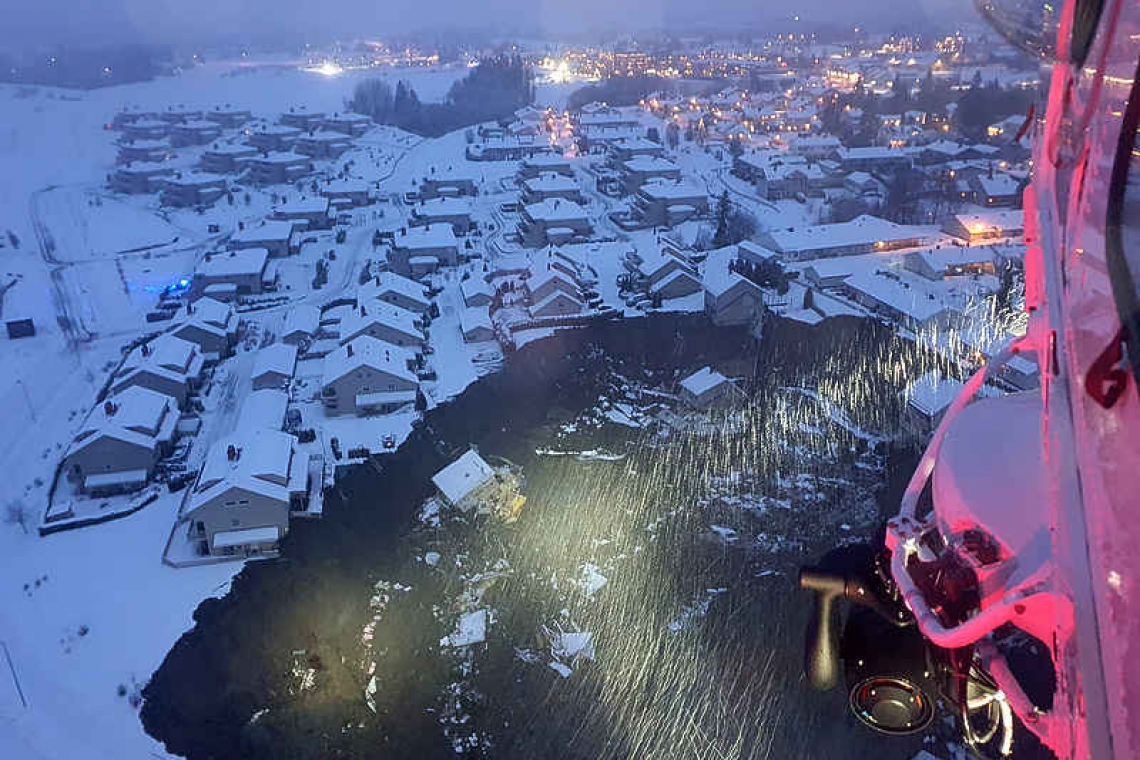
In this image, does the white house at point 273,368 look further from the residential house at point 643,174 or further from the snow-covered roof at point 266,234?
the residential house at point 643,174

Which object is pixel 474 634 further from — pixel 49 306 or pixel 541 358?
pixel 49 306

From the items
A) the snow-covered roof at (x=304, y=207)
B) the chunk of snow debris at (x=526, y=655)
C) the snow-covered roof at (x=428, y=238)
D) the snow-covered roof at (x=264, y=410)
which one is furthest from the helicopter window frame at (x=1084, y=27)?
the snow-covered roof at (x=304, y=207)

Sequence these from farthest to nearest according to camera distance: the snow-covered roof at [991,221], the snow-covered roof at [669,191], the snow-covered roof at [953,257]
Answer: the snow-covered roof at [669,191] → the snow-covered roof at [991,221] → the snow-covered roof at [953,257]

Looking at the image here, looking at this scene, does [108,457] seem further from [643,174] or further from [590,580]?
[643,174]

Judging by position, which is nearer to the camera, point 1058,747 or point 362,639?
point 1058,747

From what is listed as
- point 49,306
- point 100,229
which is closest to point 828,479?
point 49,306

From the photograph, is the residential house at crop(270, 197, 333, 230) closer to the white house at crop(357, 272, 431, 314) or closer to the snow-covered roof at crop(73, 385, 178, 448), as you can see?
the white house at crop(357, 272, 431, 314)
